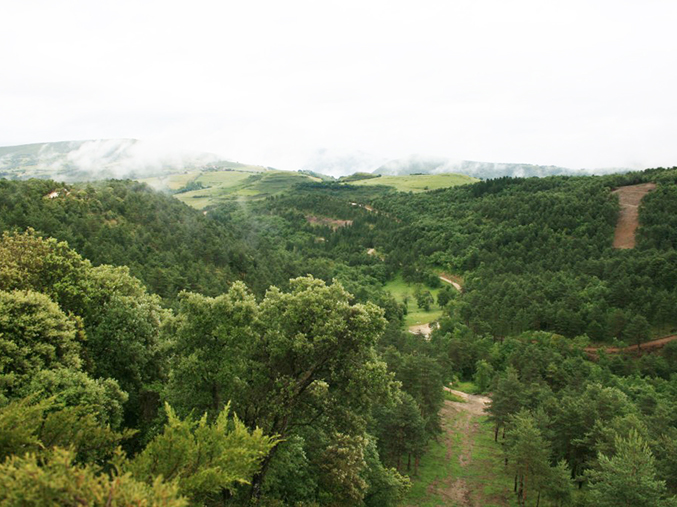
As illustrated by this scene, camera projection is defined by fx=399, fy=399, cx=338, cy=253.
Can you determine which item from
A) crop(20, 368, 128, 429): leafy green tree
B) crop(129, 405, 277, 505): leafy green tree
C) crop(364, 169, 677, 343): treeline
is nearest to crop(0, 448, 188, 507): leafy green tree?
crop(129, 405, 277, 505): leafy green tree

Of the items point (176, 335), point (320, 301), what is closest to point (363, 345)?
point (320, 301)

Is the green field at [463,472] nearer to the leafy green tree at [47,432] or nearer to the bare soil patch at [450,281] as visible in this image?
the leafy green tree at [47,432]

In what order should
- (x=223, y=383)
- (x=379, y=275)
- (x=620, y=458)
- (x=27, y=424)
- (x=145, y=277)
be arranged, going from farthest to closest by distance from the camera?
(x=379, y=275)
(x=145, y=277)
(x=620, y=458)
(x=223, y=383)
(x=27, y=424)

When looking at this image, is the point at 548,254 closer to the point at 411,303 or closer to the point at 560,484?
the point at 411,303

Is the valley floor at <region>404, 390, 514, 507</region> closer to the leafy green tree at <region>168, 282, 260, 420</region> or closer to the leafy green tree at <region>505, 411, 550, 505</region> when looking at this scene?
the leafy green tree at <region>505, 411, 550, 505</region>

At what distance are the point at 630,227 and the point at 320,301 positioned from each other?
425 ft

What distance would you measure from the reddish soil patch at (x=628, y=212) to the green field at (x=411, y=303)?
53181 millimetres

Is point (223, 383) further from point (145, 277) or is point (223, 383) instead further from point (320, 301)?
point (145, 277)

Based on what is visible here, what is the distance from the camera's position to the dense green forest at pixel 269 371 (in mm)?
13883

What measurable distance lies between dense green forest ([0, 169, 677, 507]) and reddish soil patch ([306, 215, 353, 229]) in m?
80.3

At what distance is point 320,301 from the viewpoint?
2012 cm

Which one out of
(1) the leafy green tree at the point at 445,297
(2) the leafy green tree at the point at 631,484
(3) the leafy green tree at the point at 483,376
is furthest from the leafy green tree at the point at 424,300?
(2) the leafy green tree at the point at 631,484

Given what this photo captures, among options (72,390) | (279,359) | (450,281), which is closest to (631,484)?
(279,359)

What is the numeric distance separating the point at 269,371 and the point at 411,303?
318 ft
